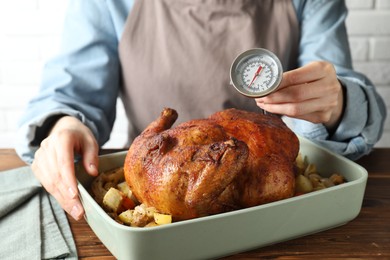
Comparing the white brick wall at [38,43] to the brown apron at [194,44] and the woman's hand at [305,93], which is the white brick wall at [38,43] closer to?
the brown apron at [194,44]

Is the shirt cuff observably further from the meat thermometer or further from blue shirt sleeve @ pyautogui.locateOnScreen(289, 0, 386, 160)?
the meat thermometer

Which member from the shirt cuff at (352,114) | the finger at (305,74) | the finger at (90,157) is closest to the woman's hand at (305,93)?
the finger at (305,74)

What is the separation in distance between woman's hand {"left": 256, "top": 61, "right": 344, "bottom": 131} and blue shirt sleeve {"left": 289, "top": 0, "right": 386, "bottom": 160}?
202mm

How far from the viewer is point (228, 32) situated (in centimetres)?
168

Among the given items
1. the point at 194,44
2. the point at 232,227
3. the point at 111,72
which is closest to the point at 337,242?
the point at 232,227

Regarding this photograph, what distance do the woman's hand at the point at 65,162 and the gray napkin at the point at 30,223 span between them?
50 mm

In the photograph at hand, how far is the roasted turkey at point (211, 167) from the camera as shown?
941 millimetres

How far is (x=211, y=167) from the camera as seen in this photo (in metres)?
0.93

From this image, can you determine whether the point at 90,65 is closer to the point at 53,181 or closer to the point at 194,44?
the point at 194,44

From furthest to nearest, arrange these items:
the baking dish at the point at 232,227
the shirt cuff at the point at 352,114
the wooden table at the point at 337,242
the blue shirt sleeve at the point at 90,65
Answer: the blue shirt sleeve at the point at 90,65, the shirt cuff at the point at 352,114, the wooden table at the point at 337,242, the baking dish at the point at 232,227

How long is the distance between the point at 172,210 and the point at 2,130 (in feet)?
5.64

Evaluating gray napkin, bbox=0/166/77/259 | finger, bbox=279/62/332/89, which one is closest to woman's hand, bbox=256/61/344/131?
finger, bbox=279/62/332/89

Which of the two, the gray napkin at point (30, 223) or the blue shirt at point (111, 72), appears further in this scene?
the blue shirt at point (111, 72)

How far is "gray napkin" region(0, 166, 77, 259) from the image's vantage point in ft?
3.32
